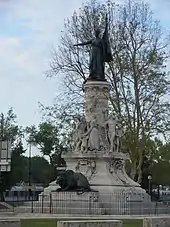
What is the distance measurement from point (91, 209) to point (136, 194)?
154 inches

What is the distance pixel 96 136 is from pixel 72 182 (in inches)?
156

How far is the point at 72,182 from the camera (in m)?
36.0

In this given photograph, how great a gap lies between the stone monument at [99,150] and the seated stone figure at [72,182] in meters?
0.95

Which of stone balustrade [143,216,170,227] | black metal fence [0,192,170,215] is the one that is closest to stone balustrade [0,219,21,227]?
stone balustrade [143,216,170,227]

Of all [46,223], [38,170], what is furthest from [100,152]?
[38,170]

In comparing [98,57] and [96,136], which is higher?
[98,57]

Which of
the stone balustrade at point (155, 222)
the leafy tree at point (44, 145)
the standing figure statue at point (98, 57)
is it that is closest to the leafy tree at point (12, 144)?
the leafy tree at point (44, 145)

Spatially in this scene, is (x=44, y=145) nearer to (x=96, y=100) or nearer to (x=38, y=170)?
(x=38, y=170)

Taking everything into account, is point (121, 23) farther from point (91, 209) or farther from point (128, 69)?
point (91, 209)

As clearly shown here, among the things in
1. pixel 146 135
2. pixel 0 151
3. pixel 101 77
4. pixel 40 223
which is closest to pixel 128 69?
pixel 146 135

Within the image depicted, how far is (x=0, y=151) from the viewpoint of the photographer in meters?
21.1

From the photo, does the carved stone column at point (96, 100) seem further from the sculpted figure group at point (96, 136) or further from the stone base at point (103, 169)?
the stone base at point (103, 169)

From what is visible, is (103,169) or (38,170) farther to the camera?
(38,170)

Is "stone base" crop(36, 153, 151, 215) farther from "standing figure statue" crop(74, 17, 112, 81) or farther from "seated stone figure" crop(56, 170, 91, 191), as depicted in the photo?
"standing figure statue" crop(74, 17, 112, 81)
